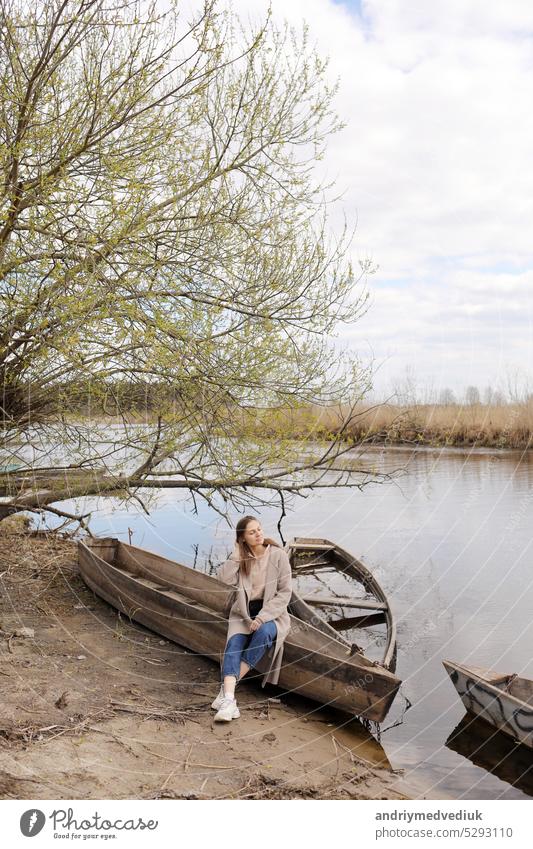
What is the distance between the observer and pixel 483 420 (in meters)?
20.1

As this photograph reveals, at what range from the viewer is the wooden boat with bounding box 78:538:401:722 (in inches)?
216

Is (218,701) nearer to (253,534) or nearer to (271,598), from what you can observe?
(271,598)

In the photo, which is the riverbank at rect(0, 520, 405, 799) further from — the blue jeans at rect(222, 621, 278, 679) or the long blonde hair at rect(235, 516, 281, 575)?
the long blonde hair at rect(235, 516, 281, 575)

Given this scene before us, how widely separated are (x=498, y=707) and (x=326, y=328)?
3.81m

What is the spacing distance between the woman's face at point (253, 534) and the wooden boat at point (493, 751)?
218 cm

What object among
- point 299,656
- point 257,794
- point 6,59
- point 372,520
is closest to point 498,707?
point 299,656

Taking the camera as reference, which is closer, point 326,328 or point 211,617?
point 211,617

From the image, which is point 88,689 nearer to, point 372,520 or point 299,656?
point 299,656

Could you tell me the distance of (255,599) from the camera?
18.9ft

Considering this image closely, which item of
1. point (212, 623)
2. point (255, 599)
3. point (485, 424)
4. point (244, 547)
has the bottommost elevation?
point (212, 623)

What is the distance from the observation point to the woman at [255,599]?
5.56 m

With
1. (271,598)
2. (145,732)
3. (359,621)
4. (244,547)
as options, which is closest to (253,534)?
(244,547)

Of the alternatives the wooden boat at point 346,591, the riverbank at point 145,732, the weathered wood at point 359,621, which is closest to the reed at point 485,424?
the wooden boat at point 346,591

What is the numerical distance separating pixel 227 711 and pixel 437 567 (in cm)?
674
